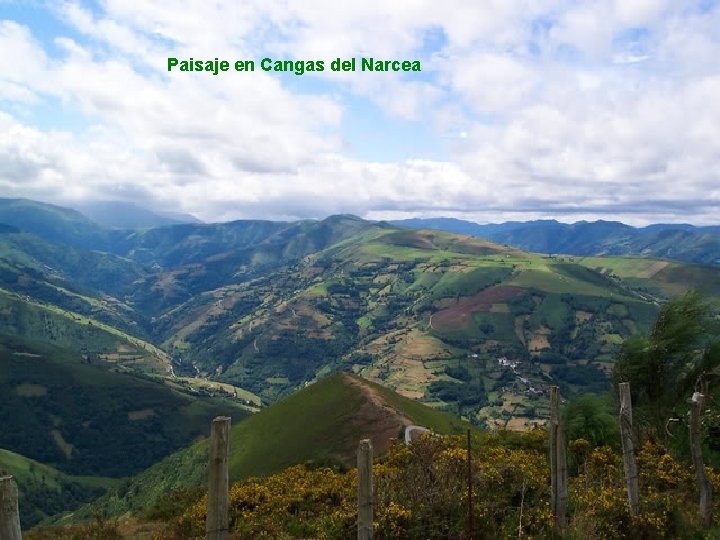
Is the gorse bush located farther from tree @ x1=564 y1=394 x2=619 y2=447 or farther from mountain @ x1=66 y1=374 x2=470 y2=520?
mountain @ x1=66 y1=374 x2=470 y2=520

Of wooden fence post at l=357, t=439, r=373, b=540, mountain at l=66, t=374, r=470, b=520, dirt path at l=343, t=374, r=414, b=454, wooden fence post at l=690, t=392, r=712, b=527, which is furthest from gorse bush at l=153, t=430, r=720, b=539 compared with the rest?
dirt path at l=343, t=374, r=414, b=454

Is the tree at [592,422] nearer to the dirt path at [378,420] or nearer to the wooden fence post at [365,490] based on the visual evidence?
the wooden fence post at [365,490]

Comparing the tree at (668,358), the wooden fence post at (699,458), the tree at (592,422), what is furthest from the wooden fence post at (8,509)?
the tree at (592,422)

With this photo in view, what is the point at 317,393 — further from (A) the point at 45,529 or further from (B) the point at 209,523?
(B) the point at 209,523

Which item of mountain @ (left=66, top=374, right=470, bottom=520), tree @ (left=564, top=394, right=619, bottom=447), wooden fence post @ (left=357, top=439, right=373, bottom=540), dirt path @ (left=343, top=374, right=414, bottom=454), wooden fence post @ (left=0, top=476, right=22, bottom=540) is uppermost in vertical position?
wooden fence post @ (left=0, top=476, right=22, bottom=540)

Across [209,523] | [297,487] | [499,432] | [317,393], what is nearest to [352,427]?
[317,393]

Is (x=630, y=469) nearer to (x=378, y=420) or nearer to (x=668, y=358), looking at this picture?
(x=668, y=358)
